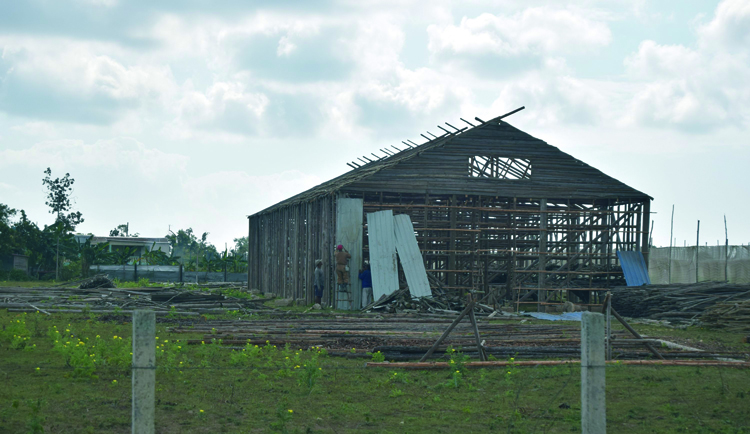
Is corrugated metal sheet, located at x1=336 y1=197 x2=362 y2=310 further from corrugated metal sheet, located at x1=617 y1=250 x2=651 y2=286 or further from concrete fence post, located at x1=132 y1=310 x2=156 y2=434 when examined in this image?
concrete fence post, located at x1=132 y1=310 x2=156 y2=434

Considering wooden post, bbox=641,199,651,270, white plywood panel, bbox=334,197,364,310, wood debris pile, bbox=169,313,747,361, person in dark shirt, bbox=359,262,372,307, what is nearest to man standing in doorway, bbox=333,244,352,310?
white plywood panel, bbox=334,197,364,310

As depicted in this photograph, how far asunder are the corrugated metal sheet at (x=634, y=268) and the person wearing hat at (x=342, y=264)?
989cm

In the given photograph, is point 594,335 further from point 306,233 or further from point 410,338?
point 306,233

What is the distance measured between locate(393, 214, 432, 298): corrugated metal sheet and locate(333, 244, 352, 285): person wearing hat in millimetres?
1699

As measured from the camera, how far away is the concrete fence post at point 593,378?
523cm

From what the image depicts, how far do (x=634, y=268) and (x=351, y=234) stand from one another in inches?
405

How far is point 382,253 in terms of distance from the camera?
23.2m

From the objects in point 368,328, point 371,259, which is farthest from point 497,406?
point 371,259

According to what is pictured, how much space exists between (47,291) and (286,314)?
1211 centimetres

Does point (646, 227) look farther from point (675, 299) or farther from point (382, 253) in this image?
point (382, 253)

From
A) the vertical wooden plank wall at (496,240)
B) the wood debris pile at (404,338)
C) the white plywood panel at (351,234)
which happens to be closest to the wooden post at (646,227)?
the vertical wooden plank wall at (496,240)

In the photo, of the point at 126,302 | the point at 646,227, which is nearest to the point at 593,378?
the point at 126,302

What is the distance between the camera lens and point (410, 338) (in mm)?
14586

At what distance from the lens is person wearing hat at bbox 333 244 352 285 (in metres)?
23.2
